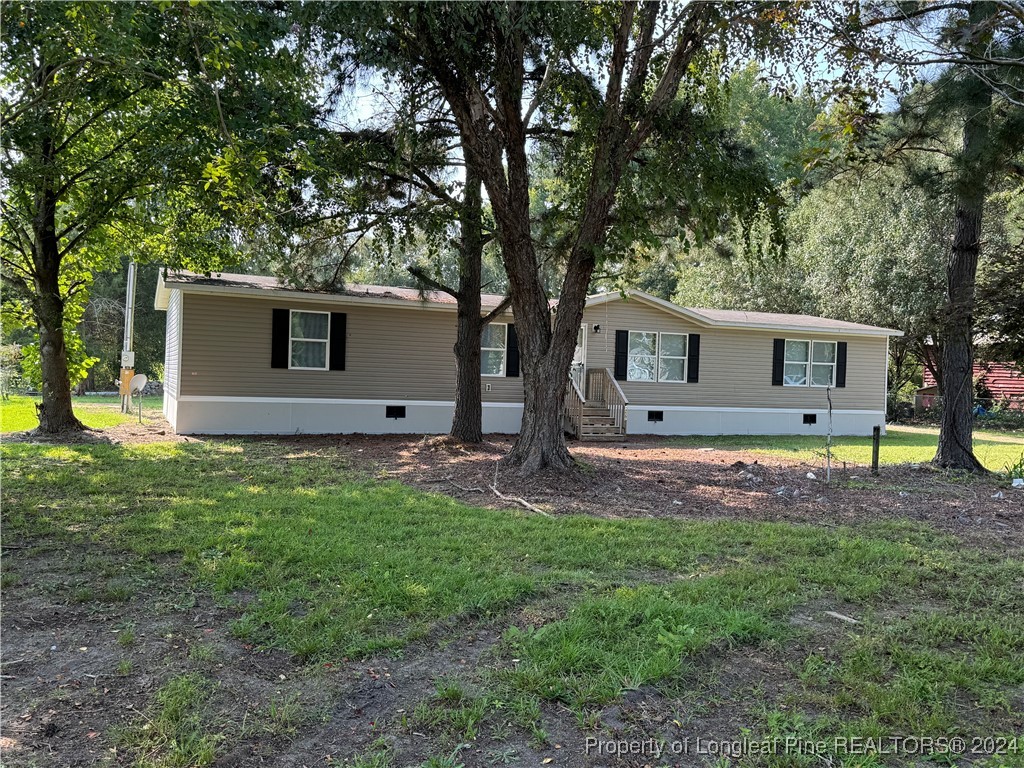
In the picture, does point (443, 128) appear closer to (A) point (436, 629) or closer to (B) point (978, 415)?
(A) point (436, 629)

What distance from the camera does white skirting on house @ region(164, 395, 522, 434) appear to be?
1297 centimetres

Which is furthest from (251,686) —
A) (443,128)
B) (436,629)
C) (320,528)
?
(443,128)

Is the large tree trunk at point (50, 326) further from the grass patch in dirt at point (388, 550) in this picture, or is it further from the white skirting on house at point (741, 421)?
the white skirting on house at point (741, 421)

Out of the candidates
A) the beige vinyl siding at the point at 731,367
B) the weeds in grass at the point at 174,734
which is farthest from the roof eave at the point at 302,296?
the weeds in grass at the point at 174,734

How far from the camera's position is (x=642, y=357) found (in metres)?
16.6

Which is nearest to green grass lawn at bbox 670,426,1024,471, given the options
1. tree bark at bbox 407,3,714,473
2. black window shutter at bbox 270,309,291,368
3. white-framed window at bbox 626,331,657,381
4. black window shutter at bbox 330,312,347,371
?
white-framed window at bbox 626,331,657,381

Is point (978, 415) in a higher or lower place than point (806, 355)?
lower

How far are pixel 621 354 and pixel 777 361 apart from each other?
15.1 ft

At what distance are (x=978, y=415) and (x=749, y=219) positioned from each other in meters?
19.5

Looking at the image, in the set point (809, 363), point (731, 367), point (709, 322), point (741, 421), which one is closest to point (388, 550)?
point (709, 322)

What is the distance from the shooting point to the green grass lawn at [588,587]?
292 cm

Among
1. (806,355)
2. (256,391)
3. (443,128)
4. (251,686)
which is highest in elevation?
(443,128)

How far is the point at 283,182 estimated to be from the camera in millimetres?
9422

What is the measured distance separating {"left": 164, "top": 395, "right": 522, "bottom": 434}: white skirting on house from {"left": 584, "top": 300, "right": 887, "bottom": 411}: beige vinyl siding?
9.86ft
